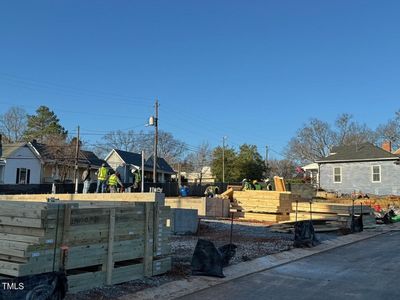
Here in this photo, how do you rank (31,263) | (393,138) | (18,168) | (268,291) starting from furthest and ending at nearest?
(393,138), (18,168), (268,291), (31,263)

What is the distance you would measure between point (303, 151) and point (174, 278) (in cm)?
7311

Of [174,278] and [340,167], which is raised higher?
[340,167]

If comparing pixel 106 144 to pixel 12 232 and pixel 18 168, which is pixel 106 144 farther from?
pixel 12 232

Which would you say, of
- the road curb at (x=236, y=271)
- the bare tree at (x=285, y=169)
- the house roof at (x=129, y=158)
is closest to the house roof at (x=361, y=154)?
the road curb at (x=236, y=271)

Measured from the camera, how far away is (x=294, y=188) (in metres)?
43.2

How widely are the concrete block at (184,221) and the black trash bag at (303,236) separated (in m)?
3.99

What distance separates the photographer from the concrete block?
16.2 metres

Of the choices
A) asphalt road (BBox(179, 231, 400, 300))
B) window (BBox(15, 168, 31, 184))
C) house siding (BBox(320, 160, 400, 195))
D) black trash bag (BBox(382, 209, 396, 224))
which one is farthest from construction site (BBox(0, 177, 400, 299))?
window (BBox(15, 168, 31, 184))

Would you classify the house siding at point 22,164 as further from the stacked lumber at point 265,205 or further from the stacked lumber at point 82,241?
the stacked lumber at point 82,241

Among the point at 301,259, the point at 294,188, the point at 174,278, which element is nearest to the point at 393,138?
the point at 294,188

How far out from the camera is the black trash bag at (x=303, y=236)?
548 inches

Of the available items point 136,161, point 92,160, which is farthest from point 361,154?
point 92,160

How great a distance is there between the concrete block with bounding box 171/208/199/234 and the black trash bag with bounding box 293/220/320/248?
399 cm

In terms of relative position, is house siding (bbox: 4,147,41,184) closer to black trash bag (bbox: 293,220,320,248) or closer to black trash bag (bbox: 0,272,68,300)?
black trash bag (bbox: 293,220,320,248)
